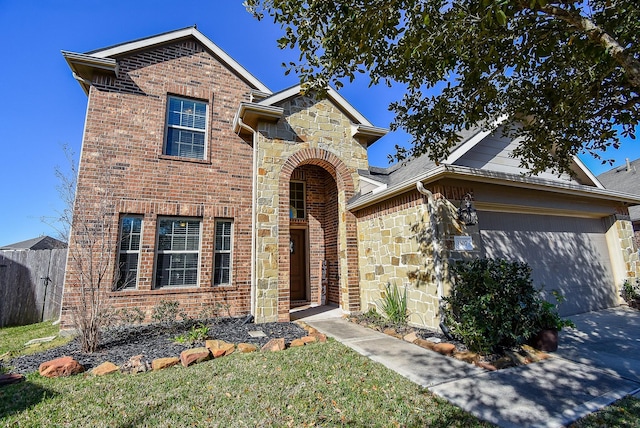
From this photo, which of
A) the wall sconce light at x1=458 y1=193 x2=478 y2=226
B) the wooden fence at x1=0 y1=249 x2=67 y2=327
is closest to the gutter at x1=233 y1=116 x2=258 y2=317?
the wall sconce light at x1=458 y1=193 x2=478 y2=226

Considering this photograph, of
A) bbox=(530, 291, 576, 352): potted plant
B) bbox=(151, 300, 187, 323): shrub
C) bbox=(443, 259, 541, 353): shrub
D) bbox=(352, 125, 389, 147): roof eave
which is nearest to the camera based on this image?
bbox=(443, 259, 541, 353): shrub

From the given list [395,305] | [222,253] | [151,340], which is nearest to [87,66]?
[222,253]

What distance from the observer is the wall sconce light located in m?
5.53

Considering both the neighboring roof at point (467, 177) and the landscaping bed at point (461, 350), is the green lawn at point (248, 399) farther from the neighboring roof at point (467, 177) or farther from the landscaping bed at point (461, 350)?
the neighboring roof at point (467, 177)

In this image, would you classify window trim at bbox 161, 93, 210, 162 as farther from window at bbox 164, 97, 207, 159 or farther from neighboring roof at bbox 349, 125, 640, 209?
neighboring roof at bbox 349, 125, 640, 209

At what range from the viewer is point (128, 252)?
6672mm

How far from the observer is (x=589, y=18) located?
11.5 feet

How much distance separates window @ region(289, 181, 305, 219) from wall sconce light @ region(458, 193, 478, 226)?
5071 mm

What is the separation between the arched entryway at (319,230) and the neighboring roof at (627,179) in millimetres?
14442

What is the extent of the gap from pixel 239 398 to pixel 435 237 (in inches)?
167

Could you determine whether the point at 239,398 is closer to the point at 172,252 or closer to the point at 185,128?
the point at 172,252

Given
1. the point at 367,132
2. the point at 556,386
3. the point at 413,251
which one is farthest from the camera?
the point at 367,132

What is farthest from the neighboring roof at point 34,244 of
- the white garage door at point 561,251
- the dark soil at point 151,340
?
the white garage door at point 561,251

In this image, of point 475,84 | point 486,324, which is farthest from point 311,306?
point 475,84
